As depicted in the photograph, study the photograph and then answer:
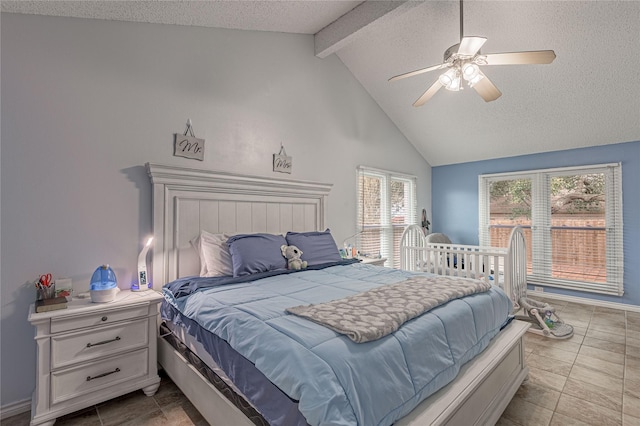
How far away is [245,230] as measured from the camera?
2922 mm

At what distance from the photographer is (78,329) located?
1.78 m

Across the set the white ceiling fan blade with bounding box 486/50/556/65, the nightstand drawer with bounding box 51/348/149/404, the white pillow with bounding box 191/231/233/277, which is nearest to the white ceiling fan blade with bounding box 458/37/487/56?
the white ceiling fan blade with bounding box 486/50/556/65

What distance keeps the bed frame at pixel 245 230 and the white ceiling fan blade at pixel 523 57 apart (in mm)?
1793

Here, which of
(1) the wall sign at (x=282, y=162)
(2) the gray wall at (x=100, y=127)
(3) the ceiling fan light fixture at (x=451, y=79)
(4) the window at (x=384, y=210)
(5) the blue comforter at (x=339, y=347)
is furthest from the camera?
(4) the window at (x=384, y=210)

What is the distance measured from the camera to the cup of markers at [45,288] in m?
1.84

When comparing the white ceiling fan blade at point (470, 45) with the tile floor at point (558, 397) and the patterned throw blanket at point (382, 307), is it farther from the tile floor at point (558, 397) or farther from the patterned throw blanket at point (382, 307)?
the tile floor at point (558, 397)

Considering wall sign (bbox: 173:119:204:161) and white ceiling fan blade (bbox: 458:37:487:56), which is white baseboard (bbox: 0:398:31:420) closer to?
wall sign (bbox: 173:119:204:161)

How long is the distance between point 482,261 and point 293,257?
7.92 ft

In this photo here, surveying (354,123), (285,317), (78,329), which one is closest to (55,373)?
(78,329)

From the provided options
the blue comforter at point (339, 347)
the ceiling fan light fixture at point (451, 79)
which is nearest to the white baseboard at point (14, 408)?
the blue comforter at point (339, 347)

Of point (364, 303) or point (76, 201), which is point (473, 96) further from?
point (76, 201)

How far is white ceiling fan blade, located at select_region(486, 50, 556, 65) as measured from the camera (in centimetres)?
199

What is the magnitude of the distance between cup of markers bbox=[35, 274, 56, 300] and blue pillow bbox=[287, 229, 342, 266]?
1686 millimetres

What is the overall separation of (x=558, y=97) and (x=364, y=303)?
3668 millimetres
